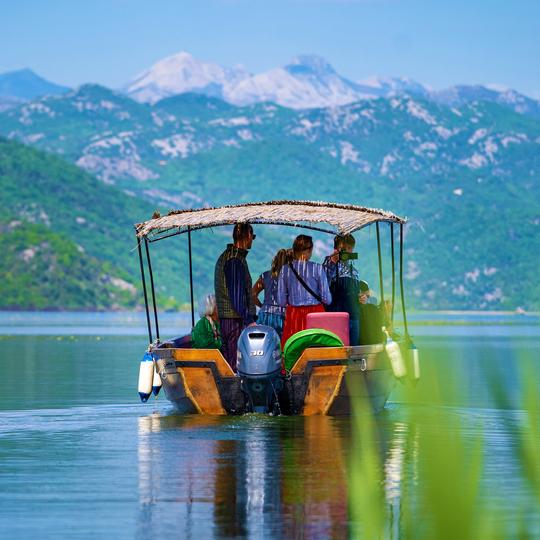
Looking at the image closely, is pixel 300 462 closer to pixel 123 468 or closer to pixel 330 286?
pixel 123 468

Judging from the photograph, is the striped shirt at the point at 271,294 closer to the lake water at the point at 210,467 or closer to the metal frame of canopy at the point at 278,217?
the metal frame of canopy at the point at 278,217

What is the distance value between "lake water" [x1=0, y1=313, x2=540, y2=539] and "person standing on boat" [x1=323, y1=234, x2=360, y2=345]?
1570 millimetres

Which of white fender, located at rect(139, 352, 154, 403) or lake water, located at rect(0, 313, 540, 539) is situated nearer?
lake water, located at rect(0, 313, 540, 539)

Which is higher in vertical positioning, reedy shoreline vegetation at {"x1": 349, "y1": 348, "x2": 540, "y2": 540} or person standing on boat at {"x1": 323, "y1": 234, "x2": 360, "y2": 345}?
person standing on boat at {"x1": 323, "y1": 234, "x2": 360, "y2": 345}

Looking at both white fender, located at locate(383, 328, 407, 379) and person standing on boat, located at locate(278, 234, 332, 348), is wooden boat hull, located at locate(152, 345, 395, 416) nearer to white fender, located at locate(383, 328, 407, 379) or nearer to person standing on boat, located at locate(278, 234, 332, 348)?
white fender, located at locate(383, 328, 407, 379)

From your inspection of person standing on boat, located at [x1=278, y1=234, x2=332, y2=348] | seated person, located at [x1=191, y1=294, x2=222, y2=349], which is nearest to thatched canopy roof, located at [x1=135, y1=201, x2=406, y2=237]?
person standing on boat, located at [x1=278, y1=234, x2=332, y2=348]

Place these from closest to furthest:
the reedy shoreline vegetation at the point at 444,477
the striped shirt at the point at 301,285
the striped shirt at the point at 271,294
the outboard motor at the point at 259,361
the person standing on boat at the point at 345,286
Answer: the reedy shoreline vegetation at the point at 444,477
the outboard motor at the point at 259,361
the striped shirt at the point at 301,285
the striped shirt at the point at 271,294
the person standing on boat at the point at 345,286

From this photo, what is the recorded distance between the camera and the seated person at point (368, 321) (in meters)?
23.5

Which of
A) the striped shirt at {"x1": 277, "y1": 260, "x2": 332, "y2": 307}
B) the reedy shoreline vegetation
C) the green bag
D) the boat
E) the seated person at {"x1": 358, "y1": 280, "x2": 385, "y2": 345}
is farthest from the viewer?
the seated person at {"x1": 358, "y1": 280, "x2": 385, "y2": 345}

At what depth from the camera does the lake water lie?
11.9 m

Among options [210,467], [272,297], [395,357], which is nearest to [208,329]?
[272,297]

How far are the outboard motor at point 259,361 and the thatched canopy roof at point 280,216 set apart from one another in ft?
7.21

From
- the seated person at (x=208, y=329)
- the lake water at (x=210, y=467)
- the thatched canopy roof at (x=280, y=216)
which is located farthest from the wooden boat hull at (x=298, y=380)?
the thatched canopy roof at (x=280, y=216)

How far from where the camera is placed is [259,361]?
20.9 metres
